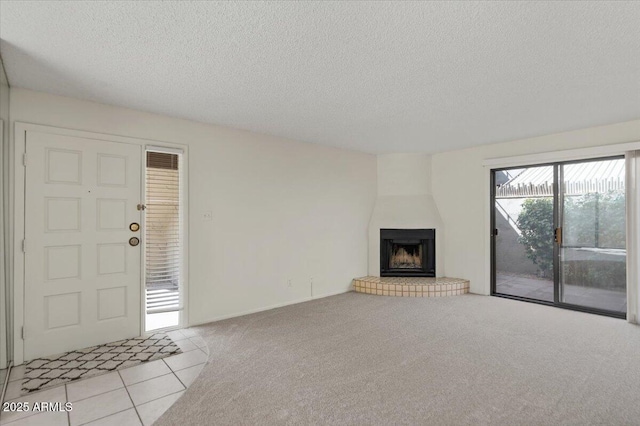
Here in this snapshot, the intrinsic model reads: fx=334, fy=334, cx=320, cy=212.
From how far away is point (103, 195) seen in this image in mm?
3225

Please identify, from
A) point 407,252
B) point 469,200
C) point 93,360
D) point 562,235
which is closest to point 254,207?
point 93,360

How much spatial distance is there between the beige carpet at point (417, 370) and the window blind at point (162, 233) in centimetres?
56

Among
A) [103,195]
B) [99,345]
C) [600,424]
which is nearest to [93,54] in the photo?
[103,195]

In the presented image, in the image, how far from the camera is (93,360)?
9.36ft

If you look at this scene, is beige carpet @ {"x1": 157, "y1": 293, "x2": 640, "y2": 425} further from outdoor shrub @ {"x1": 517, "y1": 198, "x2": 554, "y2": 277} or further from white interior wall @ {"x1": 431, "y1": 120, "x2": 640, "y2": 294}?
white interior wall @ {"x1": 431, "y1": 120, "x2": 640, "y2": 294}

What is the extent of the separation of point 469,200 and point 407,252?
1.33 m

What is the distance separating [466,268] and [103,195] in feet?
16.5

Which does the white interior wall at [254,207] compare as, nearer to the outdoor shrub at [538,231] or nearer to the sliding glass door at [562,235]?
the sliding glass door at [562,235]

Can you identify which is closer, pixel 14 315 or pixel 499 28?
pixel 499 28

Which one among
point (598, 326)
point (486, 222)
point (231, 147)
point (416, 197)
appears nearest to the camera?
point (598, 326)

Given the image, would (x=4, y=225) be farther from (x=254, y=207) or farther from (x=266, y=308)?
(x=266, y=308)

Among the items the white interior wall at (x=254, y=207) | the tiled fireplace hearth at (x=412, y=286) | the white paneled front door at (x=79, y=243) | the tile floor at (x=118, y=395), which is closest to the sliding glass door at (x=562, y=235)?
the tiled fireplace hearth at (x=412, y=286)

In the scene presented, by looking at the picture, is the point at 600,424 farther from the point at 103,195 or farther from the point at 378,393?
the point at 103,195

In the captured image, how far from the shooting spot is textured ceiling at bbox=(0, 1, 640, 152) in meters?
1.81
